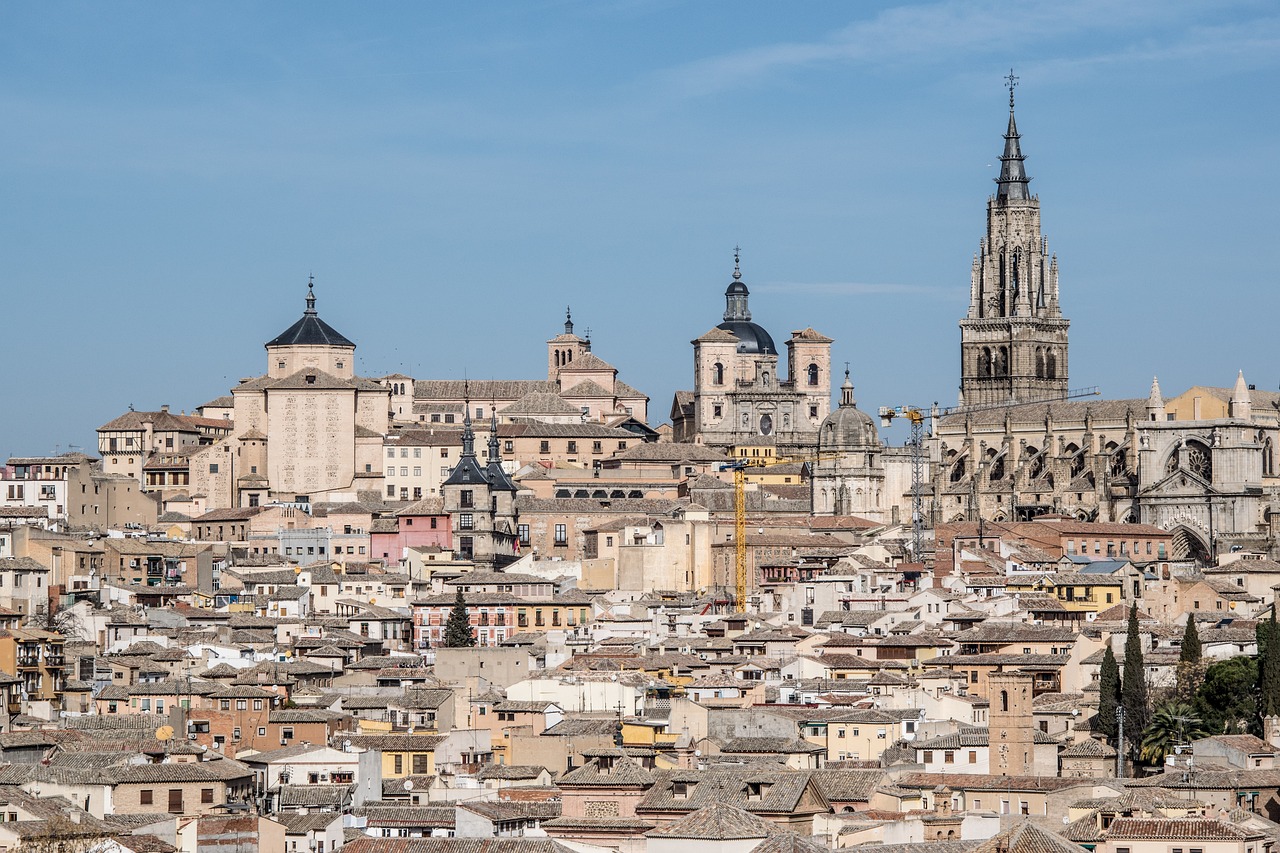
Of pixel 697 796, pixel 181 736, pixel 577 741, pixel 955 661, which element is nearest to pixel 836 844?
→ pixel 697 796

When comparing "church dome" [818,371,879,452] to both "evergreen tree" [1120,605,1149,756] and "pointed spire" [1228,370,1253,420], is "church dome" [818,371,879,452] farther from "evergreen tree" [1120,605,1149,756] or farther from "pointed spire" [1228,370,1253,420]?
"evergreen tree" [1120,605,1149,756]

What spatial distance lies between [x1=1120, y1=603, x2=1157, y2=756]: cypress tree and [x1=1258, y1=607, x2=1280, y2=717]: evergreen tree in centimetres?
266

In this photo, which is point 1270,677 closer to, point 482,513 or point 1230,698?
point 1230,698

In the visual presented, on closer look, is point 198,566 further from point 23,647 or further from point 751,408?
point 751,408

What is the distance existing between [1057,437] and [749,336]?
2201 centimetres

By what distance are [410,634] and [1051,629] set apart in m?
23.5

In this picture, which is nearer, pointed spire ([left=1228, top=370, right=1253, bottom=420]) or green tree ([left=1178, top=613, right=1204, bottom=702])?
green tree ([left=1178, top=613, right=1204, bottom=702])

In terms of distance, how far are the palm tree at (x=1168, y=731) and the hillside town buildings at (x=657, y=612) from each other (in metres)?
0.09

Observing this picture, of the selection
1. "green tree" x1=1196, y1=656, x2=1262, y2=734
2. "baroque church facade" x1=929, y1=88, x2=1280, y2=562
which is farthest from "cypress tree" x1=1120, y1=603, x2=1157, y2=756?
"baroque church facade" x1=929, y1=88, x2=1280, y2=562

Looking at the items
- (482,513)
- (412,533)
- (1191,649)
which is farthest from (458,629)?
(412,533)

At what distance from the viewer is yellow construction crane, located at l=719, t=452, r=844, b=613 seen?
11231 centimetres

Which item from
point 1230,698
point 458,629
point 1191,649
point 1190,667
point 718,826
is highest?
point 458,629

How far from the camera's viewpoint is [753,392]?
15462cm

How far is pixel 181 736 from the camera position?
238 ft
